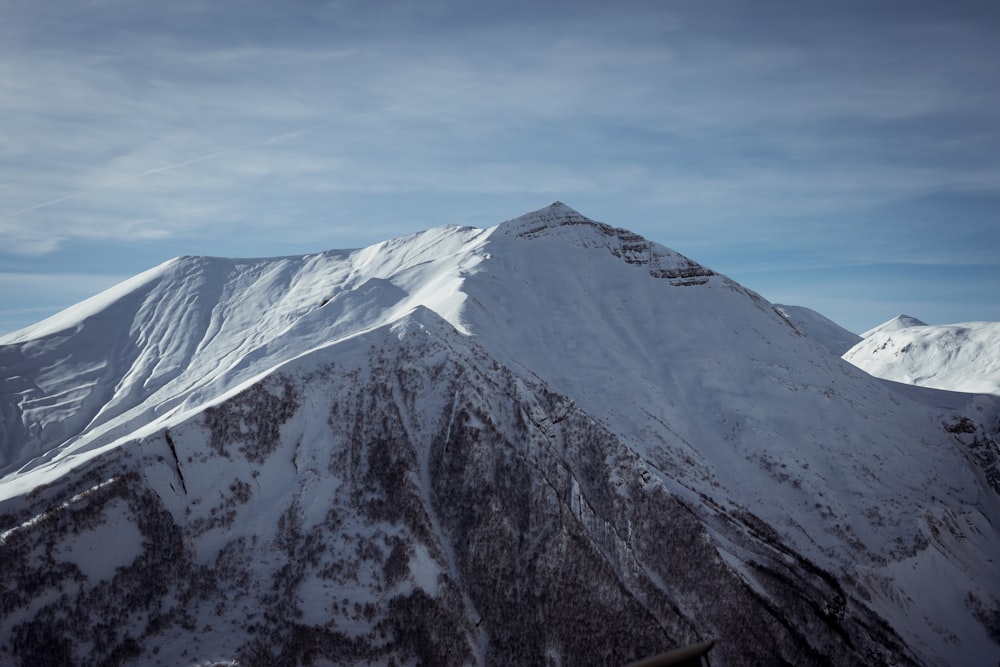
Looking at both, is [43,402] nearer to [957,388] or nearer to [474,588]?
[474,588]

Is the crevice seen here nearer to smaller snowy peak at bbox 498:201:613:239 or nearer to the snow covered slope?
smaller snowy peak at bbox 498:201:613:239

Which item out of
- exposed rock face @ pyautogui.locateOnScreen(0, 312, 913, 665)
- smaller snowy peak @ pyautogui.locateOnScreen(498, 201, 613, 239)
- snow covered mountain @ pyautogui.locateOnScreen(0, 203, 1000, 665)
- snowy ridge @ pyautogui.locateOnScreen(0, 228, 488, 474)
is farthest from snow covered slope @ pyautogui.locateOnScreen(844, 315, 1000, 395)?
snowy ridge @ pyautogui.locateOnScreen(0, 228, 488, 474)

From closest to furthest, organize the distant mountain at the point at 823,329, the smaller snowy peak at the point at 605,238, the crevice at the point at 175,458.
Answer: the crevice at the point at 175,458, the smaller snowy peak at the point at 605,238, the distant mountain at the point at 823,329

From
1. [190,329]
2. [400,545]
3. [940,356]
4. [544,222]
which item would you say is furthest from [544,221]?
[940,356]

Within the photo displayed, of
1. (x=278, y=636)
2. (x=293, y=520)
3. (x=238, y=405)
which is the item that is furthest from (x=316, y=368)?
(x=278, y=636)

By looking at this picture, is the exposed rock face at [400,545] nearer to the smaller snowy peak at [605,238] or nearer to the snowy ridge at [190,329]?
the snowy ridge at [190,329]

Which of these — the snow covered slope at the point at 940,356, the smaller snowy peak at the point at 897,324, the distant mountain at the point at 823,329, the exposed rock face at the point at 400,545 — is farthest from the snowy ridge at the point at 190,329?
the smaller snowy peak at the point at 897,324
